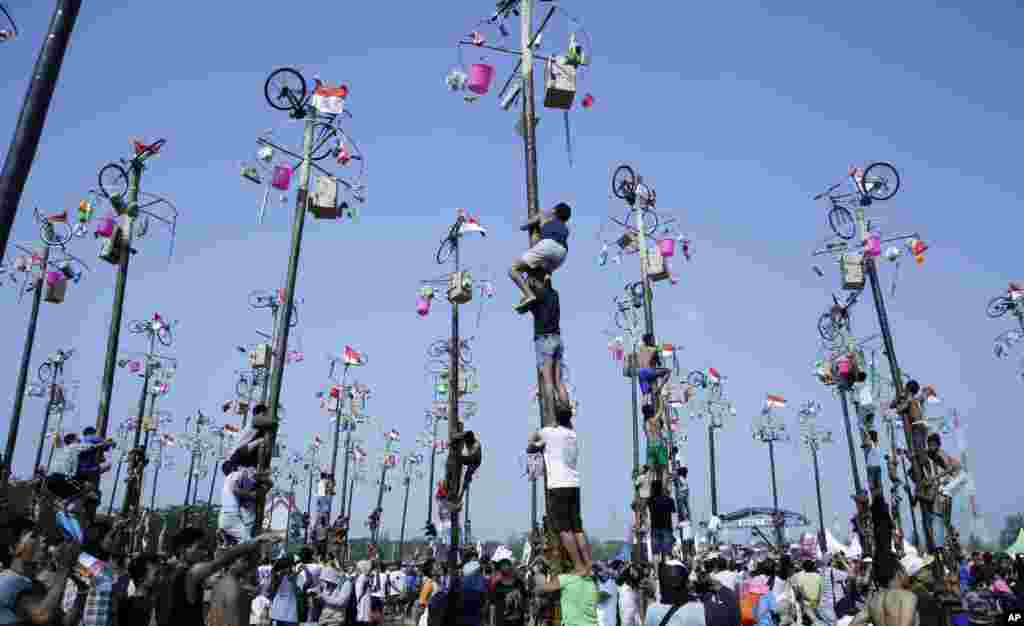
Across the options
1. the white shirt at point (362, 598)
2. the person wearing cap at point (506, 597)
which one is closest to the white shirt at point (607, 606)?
the person wearing cap at point (506, 597)

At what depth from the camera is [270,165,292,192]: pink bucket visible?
46.5 feet

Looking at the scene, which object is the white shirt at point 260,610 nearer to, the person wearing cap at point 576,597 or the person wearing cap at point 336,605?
the person wearing cap at point 336,605

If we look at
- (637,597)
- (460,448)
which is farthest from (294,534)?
(637,597)

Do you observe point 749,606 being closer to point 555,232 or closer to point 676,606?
point 676,606

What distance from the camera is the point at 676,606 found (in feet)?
17.2

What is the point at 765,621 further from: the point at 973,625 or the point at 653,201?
the point at 653,201

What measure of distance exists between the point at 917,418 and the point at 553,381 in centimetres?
889

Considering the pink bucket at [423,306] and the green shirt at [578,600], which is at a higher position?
the pink bucket at [423,306]

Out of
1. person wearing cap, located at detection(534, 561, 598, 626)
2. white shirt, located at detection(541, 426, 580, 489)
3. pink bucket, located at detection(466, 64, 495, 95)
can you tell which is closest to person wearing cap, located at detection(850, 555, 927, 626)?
person wearing cap, located at detection(534, 561, 598, 626)

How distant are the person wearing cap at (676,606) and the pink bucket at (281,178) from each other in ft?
38.3

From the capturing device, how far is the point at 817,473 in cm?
4447

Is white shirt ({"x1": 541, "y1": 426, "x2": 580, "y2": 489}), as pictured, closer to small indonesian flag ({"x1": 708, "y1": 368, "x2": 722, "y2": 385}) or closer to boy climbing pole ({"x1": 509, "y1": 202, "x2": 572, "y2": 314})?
boy climbing pole ({"x1": 509, "y1": 202, "x2": 572, "y2": 314})

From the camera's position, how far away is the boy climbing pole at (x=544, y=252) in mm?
6707

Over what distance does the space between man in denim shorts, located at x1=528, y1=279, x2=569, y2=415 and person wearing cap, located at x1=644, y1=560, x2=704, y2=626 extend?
5.69 feet
